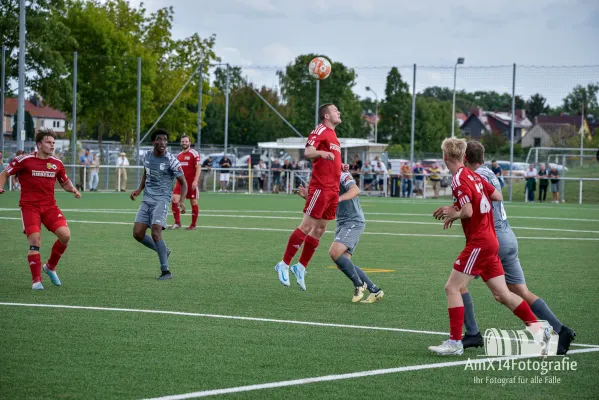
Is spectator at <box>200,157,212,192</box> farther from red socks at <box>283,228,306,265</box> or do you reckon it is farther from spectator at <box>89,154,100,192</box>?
red socks at <box>283,228,306,265</box>

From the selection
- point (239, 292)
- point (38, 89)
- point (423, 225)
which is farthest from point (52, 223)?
point (38, 89)

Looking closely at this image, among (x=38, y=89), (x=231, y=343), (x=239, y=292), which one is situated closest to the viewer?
(x=231, y=343)

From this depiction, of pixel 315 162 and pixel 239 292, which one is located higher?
pixel 315 162

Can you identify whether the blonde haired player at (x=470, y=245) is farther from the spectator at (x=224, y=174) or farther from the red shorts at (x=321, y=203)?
the spectator at (x=224, y=174)

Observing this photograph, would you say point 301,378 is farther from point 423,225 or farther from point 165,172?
point 423,225

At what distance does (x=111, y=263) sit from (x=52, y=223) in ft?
8.88

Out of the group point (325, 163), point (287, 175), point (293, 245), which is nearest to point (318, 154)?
point (325, 163)

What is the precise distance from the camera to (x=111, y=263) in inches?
538

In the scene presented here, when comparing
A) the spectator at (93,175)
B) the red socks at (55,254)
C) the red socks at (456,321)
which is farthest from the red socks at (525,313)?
the spectator at (93,175)

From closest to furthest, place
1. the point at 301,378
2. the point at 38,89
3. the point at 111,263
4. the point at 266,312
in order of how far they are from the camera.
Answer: the point at 301,378 → the point at 266,312 → the point at 111,263 → the point at 38,89

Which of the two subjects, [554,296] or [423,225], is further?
[423,225]

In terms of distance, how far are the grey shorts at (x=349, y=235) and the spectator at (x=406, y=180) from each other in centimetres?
3016

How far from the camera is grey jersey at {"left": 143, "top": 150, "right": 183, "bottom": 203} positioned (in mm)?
12539

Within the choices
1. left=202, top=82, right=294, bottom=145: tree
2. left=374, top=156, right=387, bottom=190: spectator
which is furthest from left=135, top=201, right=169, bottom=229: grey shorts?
left=202, top=82, right=294, bottom=145: tree
